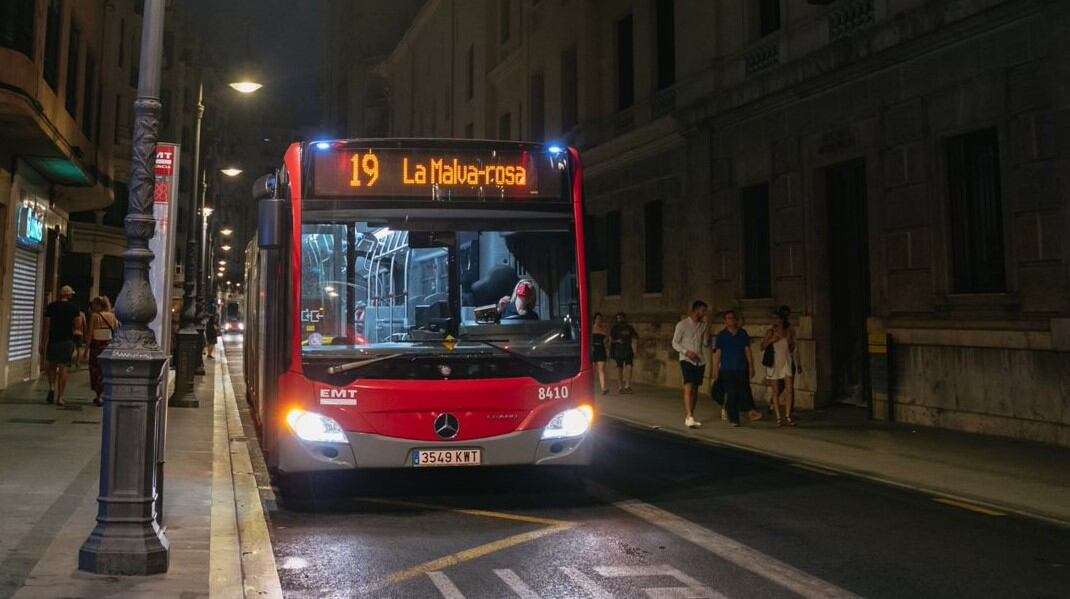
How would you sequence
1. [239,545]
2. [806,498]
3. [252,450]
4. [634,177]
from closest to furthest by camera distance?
[239,545] < [806,498] < [252,450] < [634,177]

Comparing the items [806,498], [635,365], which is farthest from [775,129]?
[806,498]

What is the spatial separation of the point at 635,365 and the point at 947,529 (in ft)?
56.7

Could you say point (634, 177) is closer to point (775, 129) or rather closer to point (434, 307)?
point (775, 129)

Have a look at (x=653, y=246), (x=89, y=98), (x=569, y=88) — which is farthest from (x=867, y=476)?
(x=569, y=88)

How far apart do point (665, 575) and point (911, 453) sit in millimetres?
7094

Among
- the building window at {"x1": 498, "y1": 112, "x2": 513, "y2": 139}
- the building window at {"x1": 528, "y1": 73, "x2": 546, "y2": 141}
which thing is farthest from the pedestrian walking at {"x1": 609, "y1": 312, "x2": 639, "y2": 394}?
the building window at {"x1": 498, "y1": 112, "x2": 513, "y2": 139}

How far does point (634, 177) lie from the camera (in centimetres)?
2455

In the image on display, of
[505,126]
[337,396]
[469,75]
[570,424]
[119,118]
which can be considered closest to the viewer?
[337,396]

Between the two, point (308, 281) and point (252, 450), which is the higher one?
point (308, 281)

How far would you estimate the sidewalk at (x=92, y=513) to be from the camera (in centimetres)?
526

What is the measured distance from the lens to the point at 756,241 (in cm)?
1969

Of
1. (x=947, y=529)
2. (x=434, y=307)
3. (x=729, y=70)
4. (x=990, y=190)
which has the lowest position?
(x=947, y=529)

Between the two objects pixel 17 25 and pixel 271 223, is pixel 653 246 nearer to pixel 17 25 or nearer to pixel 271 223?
pixel 17 25

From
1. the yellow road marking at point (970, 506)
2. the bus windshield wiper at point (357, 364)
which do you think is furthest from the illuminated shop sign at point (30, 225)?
the yellow road marking at point (970, 506)
